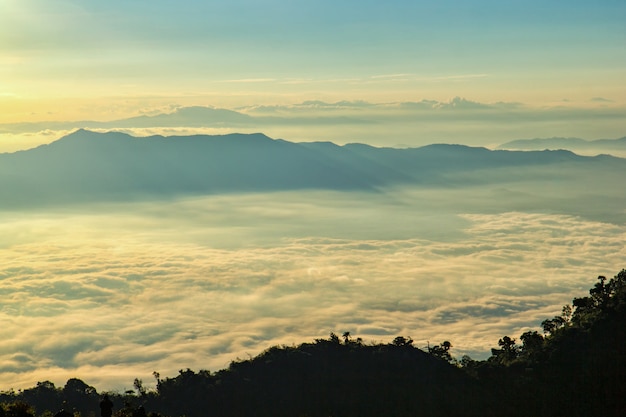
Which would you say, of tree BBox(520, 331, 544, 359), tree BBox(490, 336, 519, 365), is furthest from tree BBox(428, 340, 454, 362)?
tree BBox(520, 331, 544, 359)

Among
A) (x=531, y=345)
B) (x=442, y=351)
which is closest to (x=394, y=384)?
(x=442, y=351)

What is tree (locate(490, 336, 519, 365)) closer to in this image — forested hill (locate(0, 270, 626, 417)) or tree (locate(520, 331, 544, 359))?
forested hill (locate(0, 270, 626, 417))

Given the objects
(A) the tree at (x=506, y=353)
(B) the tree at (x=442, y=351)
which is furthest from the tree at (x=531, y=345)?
(B) the tree at (x=442, y=351)

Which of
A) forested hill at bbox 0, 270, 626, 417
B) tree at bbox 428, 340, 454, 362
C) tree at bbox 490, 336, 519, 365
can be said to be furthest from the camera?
tree at bbox 428, 340, 454, 362

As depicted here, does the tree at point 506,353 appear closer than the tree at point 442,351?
Yes

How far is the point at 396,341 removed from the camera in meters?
109

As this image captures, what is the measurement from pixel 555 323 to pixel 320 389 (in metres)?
47.9

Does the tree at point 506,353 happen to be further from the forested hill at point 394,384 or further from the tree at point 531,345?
the tree at point 531,345

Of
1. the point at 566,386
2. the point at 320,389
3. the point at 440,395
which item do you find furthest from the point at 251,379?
the point at 566,386

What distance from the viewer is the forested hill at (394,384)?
94.4 metres

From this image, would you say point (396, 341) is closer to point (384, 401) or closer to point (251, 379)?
point (384, 401)

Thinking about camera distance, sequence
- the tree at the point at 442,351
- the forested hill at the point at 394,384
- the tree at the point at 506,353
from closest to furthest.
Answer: the forested hill at the point at 394,384 → the tree at the point at 506,353 → the tree at the point at 442,351

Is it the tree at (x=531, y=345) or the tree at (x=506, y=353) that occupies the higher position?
the tree at (x=531, y=345)

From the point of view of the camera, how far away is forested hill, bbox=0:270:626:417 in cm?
9438
